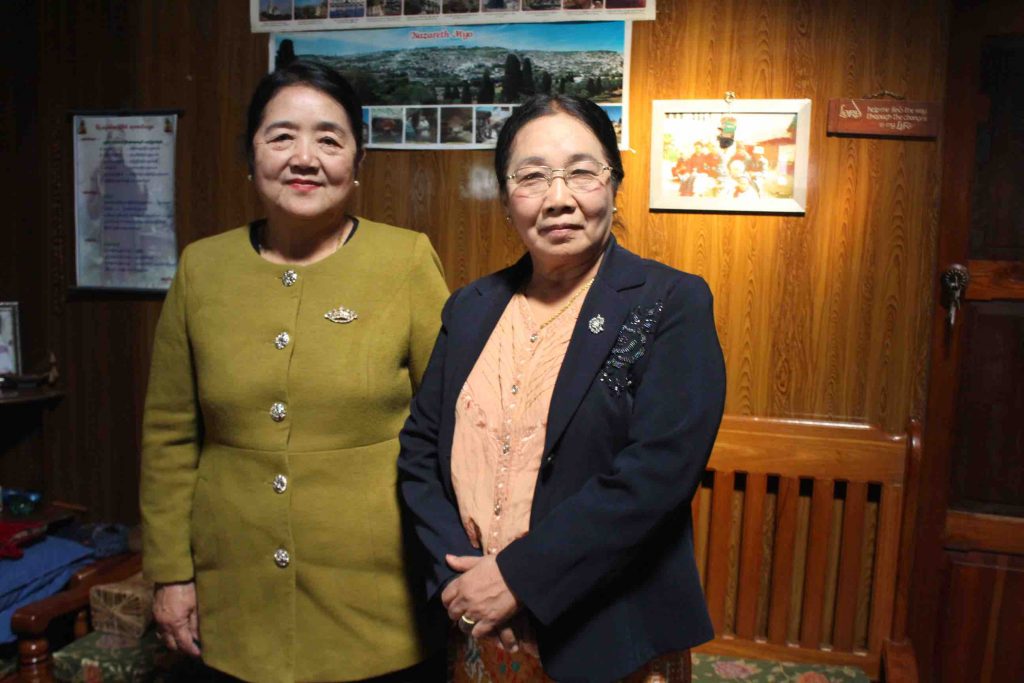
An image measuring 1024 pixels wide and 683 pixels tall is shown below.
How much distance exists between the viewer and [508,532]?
1.12 meters

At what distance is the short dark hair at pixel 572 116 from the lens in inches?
45.9

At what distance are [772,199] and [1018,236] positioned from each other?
0.64m

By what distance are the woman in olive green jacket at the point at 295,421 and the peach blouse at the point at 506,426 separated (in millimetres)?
245

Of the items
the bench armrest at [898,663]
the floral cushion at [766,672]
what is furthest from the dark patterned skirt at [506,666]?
the bench armrest at [898,663]

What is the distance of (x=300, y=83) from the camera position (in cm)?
135

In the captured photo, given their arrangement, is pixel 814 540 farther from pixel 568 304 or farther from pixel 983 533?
pixel 568 304

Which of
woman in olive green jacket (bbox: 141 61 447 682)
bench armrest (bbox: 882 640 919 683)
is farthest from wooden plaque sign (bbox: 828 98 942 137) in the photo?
bench armrest (bbox: 882 640 919 683)

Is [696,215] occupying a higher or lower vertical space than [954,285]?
higher

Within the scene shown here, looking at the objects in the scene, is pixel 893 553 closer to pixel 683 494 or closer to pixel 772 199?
pixel 772 199

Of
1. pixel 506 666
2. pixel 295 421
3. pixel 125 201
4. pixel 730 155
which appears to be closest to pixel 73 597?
pixel 295 421

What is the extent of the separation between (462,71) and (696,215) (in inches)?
29.9

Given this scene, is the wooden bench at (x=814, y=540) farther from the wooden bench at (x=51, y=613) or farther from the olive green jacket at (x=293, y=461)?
the wooden bench at (x=51, y=613)

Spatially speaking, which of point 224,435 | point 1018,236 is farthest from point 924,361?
point 224,435

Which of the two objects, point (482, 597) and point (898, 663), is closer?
point (482, 597)
